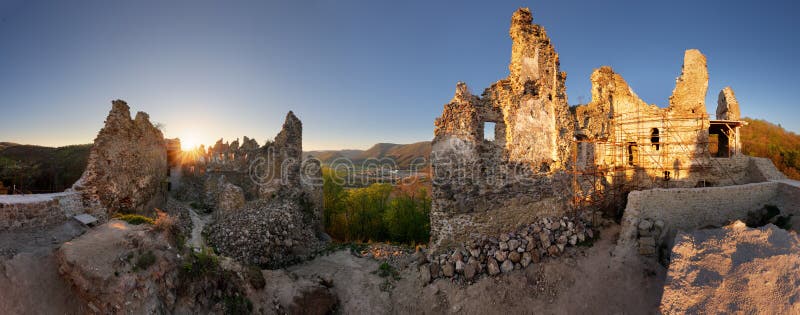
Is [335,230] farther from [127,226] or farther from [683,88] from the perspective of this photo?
[683,88]

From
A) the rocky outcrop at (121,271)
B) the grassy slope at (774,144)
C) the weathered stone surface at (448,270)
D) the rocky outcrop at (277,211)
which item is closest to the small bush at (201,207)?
the rocky outcrop at (277,211)

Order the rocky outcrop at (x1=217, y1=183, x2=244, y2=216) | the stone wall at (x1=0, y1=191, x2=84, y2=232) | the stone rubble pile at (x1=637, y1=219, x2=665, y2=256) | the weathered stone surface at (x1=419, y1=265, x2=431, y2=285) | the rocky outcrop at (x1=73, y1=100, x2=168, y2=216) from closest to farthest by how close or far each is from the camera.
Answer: the stone wall at (x1=0, y1=191, x2=84, y2=232) < the stone rubble pile at (x1=637, y1=219, x2=665, y2=256) < the rocky outcrop at (x1=73, y1=100, x2=168, y2=216) < the weathered stone surface at (x1=419, y1=265, x2=431, y2=285) < the rocky outcrop at (x1=217, y1=183, x2=244, y2=216)

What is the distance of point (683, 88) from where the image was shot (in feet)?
68.2

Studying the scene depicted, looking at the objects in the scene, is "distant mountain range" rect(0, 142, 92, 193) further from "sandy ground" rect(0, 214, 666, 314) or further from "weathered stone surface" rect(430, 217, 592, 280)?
"weathered stone surface" rect(430, 217, 592, 280)

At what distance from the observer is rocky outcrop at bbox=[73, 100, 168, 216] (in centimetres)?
1113

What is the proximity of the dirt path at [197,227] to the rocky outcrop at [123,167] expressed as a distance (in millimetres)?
1576

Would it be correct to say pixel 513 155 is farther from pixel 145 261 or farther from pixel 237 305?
pixel 145 261

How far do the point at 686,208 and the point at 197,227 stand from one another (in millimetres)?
18037

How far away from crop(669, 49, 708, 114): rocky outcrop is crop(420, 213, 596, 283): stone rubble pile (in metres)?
14.8

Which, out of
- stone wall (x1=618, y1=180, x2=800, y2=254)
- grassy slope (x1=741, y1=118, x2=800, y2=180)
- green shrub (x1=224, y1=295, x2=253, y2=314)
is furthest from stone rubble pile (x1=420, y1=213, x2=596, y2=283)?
grassy slope (x1=741, y1=118, x2=800, y2=180)

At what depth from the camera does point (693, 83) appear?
20.5 m

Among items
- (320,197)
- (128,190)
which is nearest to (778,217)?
(320,197)

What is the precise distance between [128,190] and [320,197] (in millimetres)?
7968

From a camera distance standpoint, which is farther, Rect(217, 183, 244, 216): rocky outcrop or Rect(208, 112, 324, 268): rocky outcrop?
Rect(217, 183, 244, 216): rocky outcrop
